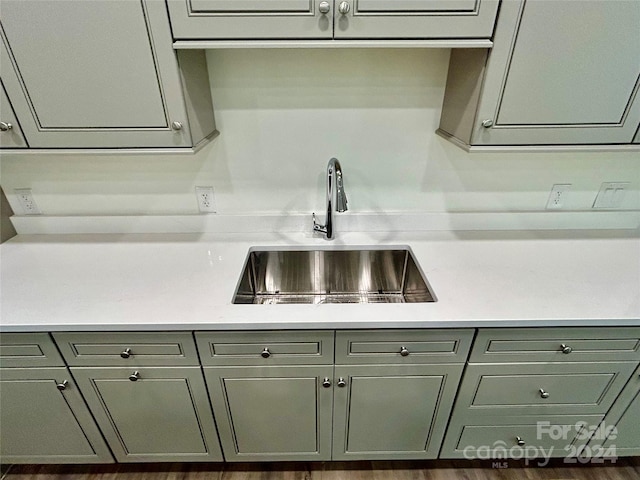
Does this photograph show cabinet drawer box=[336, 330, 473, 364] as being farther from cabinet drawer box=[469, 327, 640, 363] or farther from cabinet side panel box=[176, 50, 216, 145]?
cabinet side panel box=[176, 50, 216, 145]

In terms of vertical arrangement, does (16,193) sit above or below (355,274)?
above

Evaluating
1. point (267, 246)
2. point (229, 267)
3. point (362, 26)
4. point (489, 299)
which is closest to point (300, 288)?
point (267, 246)

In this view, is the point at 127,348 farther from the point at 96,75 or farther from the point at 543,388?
the point at 543,388

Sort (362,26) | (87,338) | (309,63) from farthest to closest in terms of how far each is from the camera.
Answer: (309,63), (87,338), (362,26)

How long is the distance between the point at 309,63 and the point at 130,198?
964 mm

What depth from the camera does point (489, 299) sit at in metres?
1.12

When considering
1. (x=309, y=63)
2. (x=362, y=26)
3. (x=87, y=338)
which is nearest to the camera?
(x=362, y=26)

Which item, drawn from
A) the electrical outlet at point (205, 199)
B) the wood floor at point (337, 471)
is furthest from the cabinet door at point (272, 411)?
the electrical outlet at point (205, 199)

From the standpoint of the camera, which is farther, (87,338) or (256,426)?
(256,426)

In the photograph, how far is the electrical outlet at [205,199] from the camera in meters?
1.47

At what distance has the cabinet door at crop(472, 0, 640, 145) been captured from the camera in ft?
3.12

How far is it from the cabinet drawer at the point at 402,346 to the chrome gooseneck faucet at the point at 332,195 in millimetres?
444

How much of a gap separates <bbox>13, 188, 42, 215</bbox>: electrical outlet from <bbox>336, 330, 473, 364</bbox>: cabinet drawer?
4.78 ft

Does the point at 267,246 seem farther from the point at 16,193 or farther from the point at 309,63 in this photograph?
the point at 16,193
